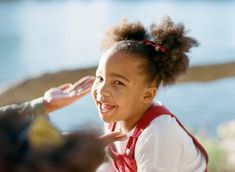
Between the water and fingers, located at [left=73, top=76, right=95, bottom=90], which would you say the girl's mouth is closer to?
fingers, located at [left=73, top=76, right=95, bottom=90]

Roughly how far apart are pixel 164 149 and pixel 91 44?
4878 mm

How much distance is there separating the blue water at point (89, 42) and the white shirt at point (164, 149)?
1.24 meters

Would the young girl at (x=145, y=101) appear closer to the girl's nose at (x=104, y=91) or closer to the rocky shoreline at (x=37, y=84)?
the girl's nose at (x=104, y=91)

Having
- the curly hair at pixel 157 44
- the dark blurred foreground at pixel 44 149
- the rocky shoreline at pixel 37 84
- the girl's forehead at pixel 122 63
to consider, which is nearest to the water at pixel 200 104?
the rocky shoreline at pixel 37 84

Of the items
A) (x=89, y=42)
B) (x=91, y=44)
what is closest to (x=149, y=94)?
(x=91, y=44)

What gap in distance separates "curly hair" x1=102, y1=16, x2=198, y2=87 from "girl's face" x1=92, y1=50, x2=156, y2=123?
18mm

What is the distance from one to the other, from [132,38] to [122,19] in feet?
0.28

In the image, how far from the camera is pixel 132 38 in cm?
117

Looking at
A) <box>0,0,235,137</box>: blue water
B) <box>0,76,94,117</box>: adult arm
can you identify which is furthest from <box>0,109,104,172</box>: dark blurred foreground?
<box>0,0,235,137</box>: blue water

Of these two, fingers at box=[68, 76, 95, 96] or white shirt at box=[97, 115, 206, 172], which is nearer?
white shirt at box=[97, 115, 206, 172]

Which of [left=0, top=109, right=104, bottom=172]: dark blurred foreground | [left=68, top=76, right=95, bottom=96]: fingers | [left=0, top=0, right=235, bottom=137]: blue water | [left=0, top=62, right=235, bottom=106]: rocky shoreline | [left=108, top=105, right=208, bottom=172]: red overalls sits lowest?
[left=0, top=0, right=235, bottom=137]: blue water

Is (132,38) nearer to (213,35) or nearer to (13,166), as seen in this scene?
(13,166)

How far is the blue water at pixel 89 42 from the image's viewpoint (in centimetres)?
369

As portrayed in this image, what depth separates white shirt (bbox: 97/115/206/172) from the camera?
0.99 m
